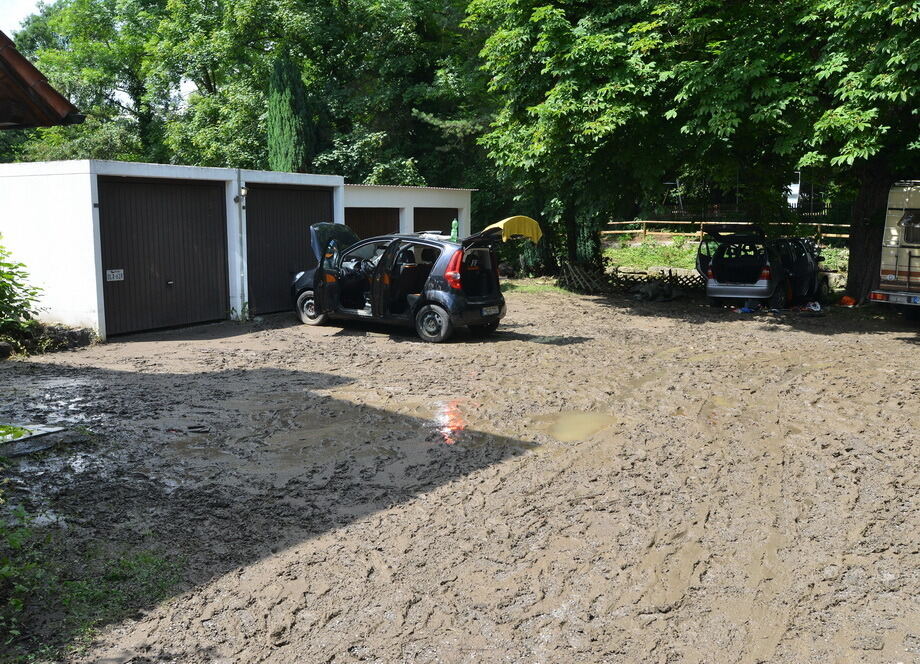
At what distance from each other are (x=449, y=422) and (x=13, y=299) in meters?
7.56

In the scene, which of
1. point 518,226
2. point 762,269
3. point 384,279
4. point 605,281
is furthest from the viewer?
point 605,281

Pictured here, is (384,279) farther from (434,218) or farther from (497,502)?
(434,218)

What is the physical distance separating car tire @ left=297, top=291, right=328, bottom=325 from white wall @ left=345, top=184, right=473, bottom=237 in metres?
5.26

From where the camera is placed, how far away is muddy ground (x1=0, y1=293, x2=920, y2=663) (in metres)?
4.25

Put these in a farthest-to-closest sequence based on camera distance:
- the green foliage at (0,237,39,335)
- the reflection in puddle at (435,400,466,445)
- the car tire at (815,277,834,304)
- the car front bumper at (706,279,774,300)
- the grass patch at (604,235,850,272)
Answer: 1. the grass patch at (604,235,850,272)
2. the car tire at (815,277,834,304)
3. the car front bumper at (706,279,774,300)
4. the green foliage at (0,237,39,335)
5. the reflection in puddle at (435,400,466,445)

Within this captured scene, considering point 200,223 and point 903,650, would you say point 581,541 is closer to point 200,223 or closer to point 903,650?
point 903,650

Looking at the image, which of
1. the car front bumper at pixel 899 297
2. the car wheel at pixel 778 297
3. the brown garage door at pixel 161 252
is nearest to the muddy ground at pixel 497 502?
the brown garage door at pixel 161 252

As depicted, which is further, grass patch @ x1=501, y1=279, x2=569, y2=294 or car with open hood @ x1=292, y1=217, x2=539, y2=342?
grass patch @ x1=501, y1=279, x2=569, y2=294

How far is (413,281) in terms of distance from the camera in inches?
531

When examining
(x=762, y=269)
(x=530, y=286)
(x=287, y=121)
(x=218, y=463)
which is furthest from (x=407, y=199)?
(x=218, y=463)

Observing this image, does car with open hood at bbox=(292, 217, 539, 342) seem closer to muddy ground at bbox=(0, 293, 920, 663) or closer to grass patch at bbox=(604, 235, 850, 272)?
muddy ground at bbox=(0, 293, 920, 663)

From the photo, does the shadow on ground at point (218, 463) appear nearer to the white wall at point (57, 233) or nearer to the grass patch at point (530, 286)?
the white wall at point (57, 233)

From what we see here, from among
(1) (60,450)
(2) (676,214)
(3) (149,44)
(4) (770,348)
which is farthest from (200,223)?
(2) (676,214)

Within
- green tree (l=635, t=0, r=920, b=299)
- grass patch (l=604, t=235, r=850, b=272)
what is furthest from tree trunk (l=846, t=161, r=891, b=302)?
grass patch (l=604, t=235, r=850, b=272)
